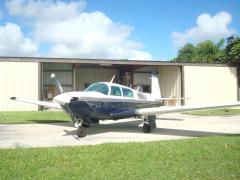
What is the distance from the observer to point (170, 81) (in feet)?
125

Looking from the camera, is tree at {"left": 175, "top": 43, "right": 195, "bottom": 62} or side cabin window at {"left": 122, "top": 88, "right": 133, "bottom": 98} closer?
side cabin window at {"left": 122, "top": 88, "right": 133, "bottom": 98}

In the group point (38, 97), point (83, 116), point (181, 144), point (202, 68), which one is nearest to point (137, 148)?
point (181, 144)

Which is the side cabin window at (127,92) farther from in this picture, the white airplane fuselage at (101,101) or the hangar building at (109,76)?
the hangar building at (109,76)

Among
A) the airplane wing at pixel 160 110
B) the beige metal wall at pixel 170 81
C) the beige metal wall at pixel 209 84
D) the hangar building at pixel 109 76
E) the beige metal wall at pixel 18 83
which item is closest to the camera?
the airplane wing at pixel 160 110

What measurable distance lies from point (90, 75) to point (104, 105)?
94.0 feet

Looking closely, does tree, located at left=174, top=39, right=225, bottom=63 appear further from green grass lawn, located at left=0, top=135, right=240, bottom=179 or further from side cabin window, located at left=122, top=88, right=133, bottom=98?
green grass lawn, located at left=0, top=135, right=240, bottom=179

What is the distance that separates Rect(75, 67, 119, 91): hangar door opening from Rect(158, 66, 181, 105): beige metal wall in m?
5.96

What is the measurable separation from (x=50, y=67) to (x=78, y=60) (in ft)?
24.8

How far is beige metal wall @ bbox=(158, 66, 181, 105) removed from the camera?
119 ft

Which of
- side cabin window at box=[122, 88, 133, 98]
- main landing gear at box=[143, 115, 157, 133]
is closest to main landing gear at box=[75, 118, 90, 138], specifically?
side cabin window at box=[122, 88, 133, 98]

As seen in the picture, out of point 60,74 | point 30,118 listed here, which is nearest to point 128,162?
point 30,118

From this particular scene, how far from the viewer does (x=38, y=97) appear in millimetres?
29094

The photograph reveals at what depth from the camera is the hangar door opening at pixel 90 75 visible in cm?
4081

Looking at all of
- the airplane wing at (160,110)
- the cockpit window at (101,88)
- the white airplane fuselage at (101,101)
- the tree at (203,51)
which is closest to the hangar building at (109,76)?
the white airplane fuselage at (101,101)
